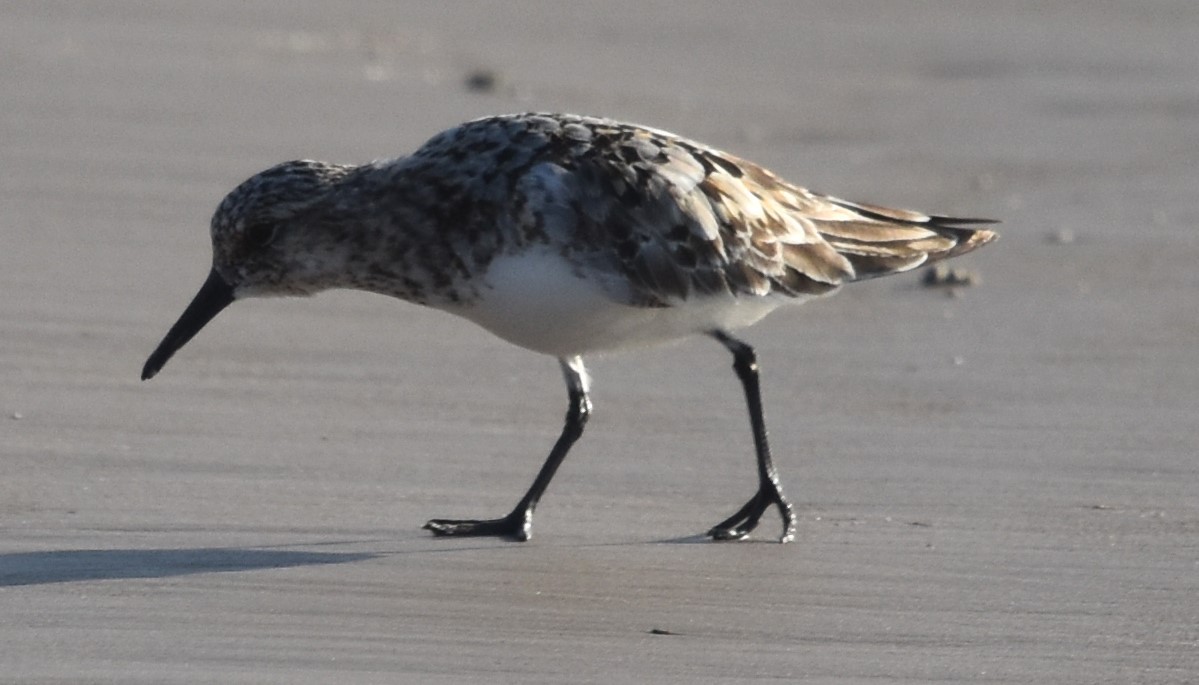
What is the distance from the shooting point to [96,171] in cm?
895

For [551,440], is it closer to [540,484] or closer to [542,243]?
[540,484]

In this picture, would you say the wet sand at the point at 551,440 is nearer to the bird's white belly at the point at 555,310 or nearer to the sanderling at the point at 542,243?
the sanderling at the point at 542,243

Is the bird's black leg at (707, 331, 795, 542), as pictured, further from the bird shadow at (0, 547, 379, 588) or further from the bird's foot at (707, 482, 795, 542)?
the bird shadow at (0, 547, 379, 588)

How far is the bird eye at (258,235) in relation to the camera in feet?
18.4

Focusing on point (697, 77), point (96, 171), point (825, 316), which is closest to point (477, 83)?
point (697, 77)

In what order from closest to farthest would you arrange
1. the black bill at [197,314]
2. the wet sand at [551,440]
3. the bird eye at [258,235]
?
the wet sand at [551,440]
the bird eye at [258,235]
the black bill at [197,314]

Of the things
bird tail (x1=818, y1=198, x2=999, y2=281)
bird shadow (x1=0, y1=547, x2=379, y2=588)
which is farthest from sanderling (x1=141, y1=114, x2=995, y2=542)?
bird shadow (x1=0, y1=547, x2=379, y2=588)

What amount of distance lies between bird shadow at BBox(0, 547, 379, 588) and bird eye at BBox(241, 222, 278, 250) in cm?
90

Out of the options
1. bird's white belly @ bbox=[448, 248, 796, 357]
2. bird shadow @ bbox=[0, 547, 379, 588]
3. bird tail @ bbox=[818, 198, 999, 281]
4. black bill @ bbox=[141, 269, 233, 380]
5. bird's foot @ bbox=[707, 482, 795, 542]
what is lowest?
bird shadow @ bbox=[0, 547, 379, 588]

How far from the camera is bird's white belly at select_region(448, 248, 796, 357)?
5387 millimetres

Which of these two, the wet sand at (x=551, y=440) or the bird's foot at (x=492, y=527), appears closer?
the wet sand at (x=551, y=440)

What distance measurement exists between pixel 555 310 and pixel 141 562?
1.20m

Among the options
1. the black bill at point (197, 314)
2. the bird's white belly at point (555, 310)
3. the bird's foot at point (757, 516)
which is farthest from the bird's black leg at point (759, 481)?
the black bill at point (197, 314)

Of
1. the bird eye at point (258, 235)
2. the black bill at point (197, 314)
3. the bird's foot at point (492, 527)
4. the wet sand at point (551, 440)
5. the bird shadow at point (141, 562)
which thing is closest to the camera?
the wet sand at point (551, 440)
